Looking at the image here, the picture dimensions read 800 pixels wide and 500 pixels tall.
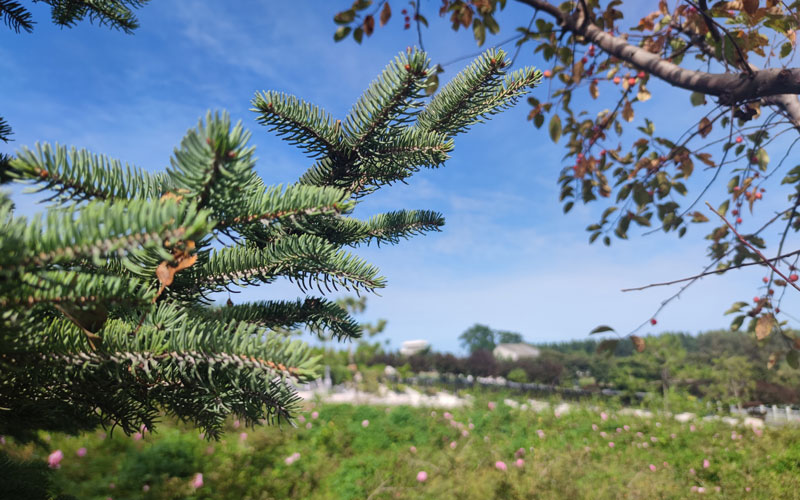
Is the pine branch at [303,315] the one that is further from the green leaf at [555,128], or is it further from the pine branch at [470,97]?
the green leaf at [555,128]

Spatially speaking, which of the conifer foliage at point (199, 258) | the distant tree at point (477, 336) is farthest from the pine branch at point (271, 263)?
the distant tree at point (477, 336)

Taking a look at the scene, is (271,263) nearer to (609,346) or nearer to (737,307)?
(609,346)

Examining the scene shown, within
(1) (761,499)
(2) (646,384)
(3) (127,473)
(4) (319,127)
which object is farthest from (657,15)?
(2) (646,384)

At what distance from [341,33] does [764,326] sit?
342 centimetres

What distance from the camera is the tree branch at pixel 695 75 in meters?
2.59

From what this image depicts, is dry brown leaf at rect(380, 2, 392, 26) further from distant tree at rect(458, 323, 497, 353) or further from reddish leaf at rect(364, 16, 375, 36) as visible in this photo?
distant tree at rect(458, 323, 497, 353)

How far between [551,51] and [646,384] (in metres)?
26.8

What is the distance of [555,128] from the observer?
11.5 ft

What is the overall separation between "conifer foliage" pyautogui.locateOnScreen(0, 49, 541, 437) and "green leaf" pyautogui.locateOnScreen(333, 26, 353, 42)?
2.93 feet

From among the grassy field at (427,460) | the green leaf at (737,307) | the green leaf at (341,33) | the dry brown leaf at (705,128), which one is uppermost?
the dry brown leaf at (705,128)

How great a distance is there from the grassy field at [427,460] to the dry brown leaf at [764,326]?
221cm

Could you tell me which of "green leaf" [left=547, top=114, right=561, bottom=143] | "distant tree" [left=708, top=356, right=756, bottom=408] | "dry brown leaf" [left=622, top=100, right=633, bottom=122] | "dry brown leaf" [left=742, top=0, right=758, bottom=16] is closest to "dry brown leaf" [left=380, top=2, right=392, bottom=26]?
"green leaf" [left=547, top=114, right=561, bottom=143]

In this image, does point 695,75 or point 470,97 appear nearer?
point 470,97

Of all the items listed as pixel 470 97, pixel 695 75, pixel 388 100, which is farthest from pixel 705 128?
pixel 388 100
